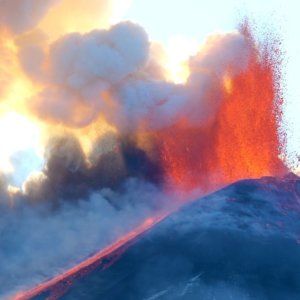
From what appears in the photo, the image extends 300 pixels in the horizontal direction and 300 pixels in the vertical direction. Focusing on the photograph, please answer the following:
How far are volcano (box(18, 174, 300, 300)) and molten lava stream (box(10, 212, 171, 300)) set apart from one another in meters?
0.55

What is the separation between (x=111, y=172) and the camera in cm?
6359

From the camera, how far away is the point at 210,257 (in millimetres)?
47188

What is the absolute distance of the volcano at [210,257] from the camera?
1705 inches

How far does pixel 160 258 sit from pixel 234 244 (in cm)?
626

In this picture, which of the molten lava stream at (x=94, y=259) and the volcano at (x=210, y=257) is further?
the molten lava stream at (x=94, y=259)

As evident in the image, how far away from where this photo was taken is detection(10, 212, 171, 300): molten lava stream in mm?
46875

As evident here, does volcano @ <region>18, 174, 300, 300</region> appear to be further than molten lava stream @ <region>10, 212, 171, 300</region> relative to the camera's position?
No

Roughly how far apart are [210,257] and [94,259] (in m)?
10.3

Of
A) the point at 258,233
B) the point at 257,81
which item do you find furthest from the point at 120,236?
the point at 257,81

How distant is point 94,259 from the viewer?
51.1 meters

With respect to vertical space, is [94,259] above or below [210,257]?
above

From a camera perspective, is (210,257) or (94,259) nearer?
(210,257)

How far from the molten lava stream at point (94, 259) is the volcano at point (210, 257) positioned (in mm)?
547

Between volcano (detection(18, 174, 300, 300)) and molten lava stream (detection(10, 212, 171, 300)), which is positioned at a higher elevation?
Result: molten lava stream (detection(10, 212, 171, 300))
